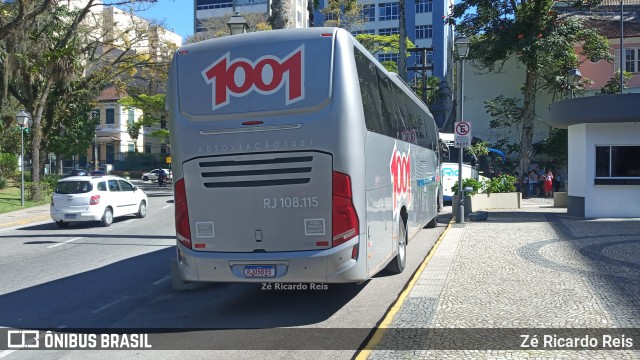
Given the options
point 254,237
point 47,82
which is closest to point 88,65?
point 47,82

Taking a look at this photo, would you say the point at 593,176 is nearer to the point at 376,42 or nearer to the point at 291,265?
the point at 291,265

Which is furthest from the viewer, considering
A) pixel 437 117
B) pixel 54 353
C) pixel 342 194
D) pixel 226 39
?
pixel 437 117

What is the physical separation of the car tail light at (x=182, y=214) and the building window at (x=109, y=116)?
68768 mm

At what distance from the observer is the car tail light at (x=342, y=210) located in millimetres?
7379

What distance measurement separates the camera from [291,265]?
7.51 meters

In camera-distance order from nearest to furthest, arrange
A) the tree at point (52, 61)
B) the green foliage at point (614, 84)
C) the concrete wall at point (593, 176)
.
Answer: the concrete wall at point (593, 176)
the tree at point (52, 61)
the green foliage at point (614, 84)

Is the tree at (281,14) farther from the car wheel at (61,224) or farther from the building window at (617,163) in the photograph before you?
the car wheel at (61,224)

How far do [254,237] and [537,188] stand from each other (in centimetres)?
3050

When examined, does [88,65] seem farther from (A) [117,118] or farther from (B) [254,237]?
(A) [117,118]

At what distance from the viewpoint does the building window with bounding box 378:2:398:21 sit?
234 ft

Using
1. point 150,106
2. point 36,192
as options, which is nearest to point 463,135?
point 36,192

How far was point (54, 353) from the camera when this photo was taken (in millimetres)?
6672

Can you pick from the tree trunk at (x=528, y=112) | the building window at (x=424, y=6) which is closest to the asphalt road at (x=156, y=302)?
the tree trunk at (x=528, y=112)

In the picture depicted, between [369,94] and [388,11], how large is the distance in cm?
6643
